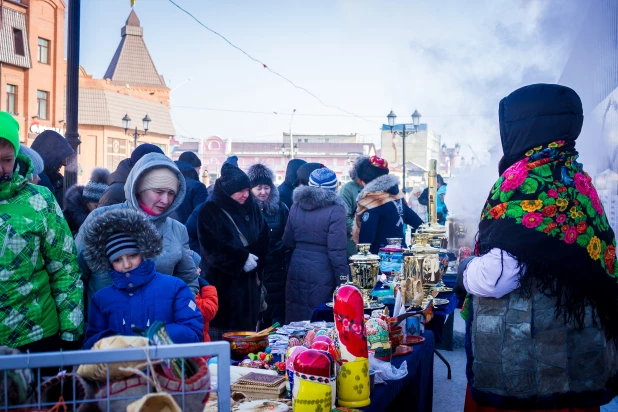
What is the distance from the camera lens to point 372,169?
6352 millimetres

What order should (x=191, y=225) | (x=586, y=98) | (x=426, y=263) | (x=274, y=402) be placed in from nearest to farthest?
(x=274, y=402) < (x=426, y=263) < (x=191, y=225) < (x=586, y=98)

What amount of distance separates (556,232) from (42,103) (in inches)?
1340

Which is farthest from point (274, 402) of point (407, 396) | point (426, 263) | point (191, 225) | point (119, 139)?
point (119, 139)

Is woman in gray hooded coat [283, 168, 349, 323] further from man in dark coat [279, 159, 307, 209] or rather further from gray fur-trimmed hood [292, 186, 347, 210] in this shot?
man in dark coat [279, 159, 307, 209]

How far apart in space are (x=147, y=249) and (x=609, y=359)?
2054 millimetres

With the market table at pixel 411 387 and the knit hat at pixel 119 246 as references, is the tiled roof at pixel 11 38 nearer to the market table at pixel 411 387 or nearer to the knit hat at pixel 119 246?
the knit hat at pixel 119 246

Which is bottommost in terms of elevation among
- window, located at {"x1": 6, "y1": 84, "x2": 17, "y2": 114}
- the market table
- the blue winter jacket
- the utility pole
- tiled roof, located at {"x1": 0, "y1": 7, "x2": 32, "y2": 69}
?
the market table

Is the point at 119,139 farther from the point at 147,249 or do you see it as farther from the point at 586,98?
the point at 147,249

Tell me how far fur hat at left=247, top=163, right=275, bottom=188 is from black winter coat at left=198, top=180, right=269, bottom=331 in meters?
1.11

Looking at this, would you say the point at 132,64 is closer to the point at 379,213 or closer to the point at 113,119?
the point at 113,119

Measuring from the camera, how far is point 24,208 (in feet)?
Answer: 8.42

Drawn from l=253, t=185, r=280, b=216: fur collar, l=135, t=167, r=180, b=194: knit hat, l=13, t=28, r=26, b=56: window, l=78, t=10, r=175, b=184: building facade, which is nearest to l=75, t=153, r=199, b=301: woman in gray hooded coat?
l=135, t=167, r=180, b=194: knit hat

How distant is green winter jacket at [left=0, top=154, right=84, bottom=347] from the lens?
8.18 feet

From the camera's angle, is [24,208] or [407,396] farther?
[407,396]
